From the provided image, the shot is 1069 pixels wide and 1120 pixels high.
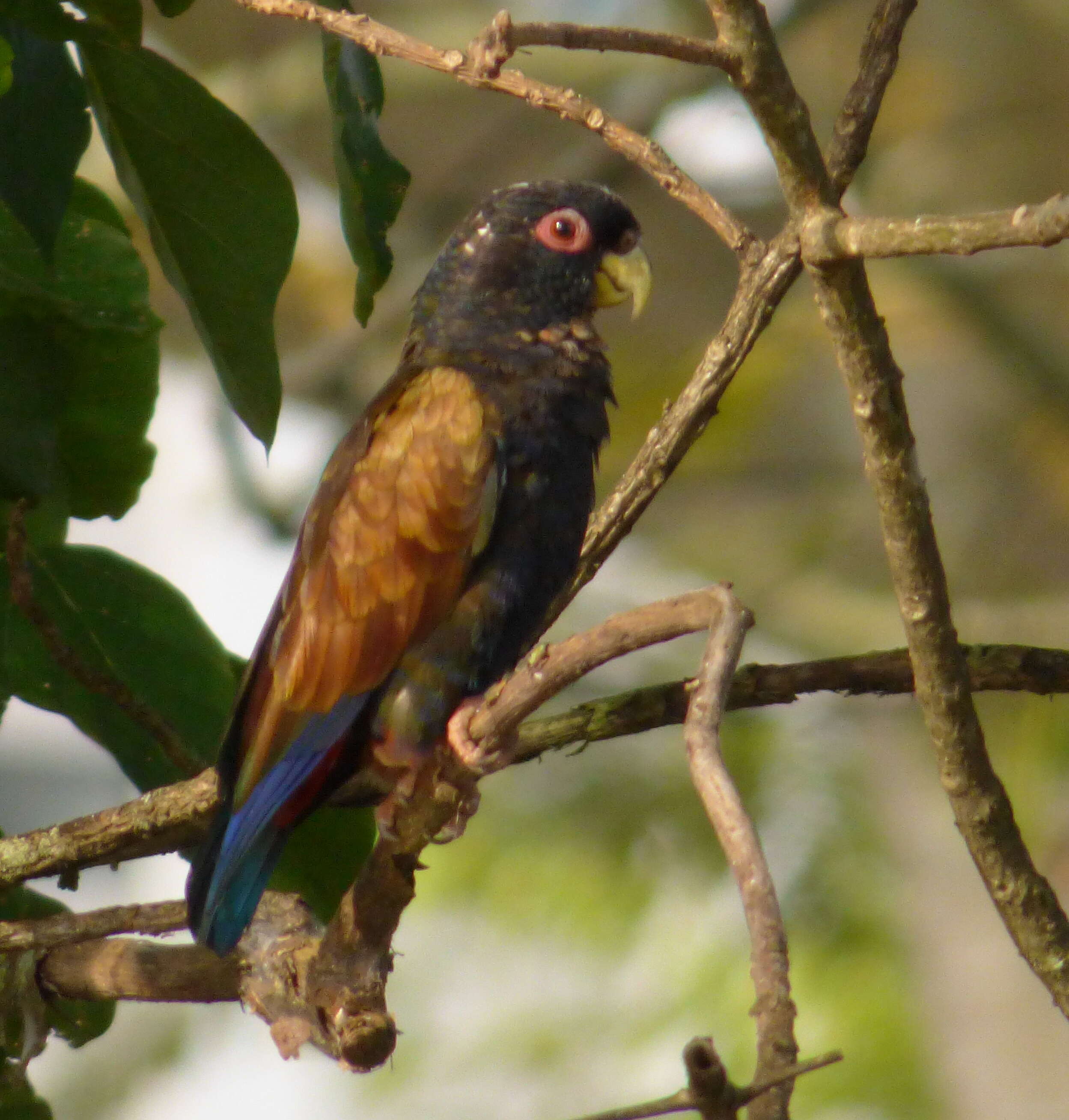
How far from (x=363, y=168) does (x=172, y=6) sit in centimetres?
41

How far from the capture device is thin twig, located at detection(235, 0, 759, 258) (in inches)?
65.2

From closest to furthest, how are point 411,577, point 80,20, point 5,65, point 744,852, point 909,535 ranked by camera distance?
point 744,852, point 909,535, point 5,65, point 80,20, point 411,577

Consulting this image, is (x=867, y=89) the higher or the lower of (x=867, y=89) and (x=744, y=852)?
the higher

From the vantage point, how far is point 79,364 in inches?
88.2

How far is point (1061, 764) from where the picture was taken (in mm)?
5941

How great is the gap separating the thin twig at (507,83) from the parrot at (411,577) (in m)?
0.65

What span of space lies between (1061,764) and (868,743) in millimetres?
1972

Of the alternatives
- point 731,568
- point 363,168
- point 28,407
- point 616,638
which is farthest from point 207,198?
point 731,568

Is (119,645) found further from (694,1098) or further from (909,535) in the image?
(694,1098)

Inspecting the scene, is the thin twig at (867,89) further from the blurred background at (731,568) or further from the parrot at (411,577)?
the blurred background at (731,568)

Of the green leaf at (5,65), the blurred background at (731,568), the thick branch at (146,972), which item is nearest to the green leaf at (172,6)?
the green leaf at (5,65)

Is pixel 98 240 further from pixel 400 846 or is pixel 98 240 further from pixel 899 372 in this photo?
pixel 899 372

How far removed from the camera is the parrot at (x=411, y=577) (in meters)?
2.42

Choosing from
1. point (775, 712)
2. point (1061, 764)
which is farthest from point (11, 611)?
point (775, 712)
